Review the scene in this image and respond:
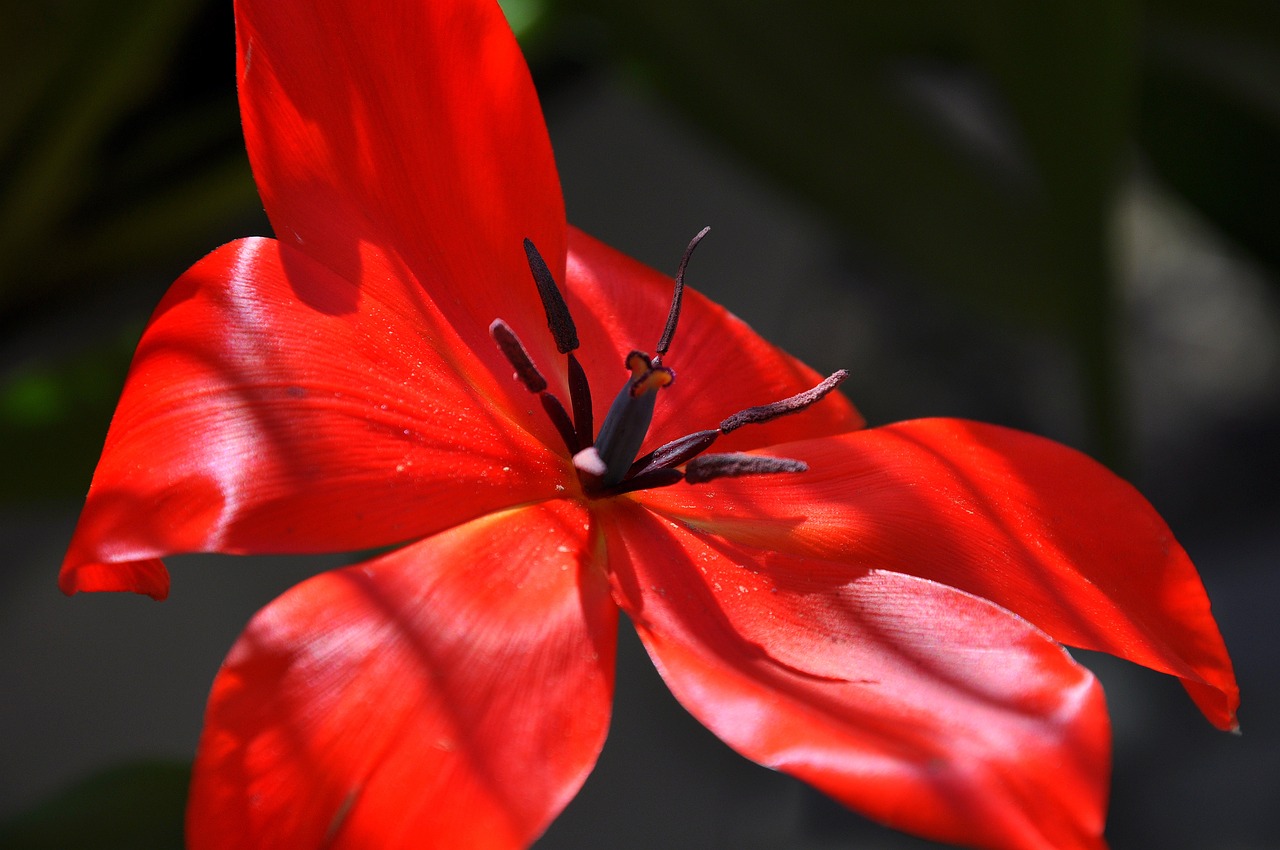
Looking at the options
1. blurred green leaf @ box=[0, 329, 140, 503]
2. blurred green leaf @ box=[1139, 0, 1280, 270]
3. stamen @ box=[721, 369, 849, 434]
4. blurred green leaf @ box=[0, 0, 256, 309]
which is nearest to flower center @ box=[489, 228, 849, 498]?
stamen @ box=[721, 369, 849, 434]

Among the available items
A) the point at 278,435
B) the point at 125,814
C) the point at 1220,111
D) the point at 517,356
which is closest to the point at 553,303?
the point at 517,356

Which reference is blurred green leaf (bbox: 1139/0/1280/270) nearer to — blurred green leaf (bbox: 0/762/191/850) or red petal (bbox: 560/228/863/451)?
red petal (bbox: 560/228/863/451)

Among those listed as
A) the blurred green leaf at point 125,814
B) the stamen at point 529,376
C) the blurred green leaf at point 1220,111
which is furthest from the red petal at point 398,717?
the blurred green leaf at point 1220,111

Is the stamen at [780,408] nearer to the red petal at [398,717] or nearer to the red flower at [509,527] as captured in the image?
the red flower at [509,527]

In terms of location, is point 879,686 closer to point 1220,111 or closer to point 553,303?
point 553,303

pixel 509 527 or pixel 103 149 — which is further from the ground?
pixel 103 149

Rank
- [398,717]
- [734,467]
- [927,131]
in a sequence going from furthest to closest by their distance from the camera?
[927,131]
[734,467]
[398,717]
